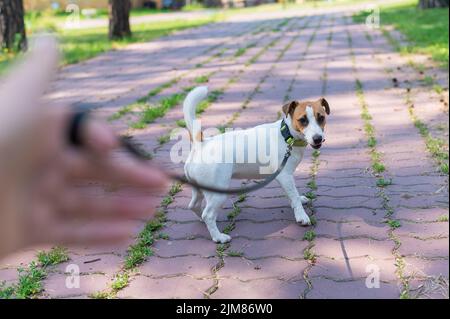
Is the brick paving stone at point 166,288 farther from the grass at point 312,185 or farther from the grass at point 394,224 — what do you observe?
the grass at point 312,185

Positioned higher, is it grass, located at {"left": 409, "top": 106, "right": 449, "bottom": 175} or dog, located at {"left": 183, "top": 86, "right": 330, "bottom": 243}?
dog, located at {"left": 183, "top": 86, "right": 330, "bottom": 243}

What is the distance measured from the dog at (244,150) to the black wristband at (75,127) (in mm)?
2230

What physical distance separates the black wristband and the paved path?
1.96 feet

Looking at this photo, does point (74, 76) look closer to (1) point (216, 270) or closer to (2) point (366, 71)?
(2) point (366, 71)

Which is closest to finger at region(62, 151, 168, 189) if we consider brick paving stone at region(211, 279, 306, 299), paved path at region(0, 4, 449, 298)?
paved path at region(0, 4, 449, 298)

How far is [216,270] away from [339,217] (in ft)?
3.28

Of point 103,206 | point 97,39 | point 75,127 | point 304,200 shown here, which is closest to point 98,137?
point 75,127

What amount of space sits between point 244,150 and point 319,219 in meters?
0.68

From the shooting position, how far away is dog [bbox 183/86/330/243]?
10.7 ft

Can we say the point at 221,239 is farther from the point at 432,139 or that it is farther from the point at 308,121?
the point at 432,139

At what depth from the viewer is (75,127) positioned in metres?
0.90

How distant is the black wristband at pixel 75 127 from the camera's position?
2.93ft

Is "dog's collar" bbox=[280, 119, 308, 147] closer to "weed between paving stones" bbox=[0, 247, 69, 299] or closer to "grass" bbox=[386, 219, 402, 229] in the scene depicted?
"grass" bbox=[386, 219, 402, 229]

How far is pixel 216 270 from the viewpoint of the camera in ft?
9.80
